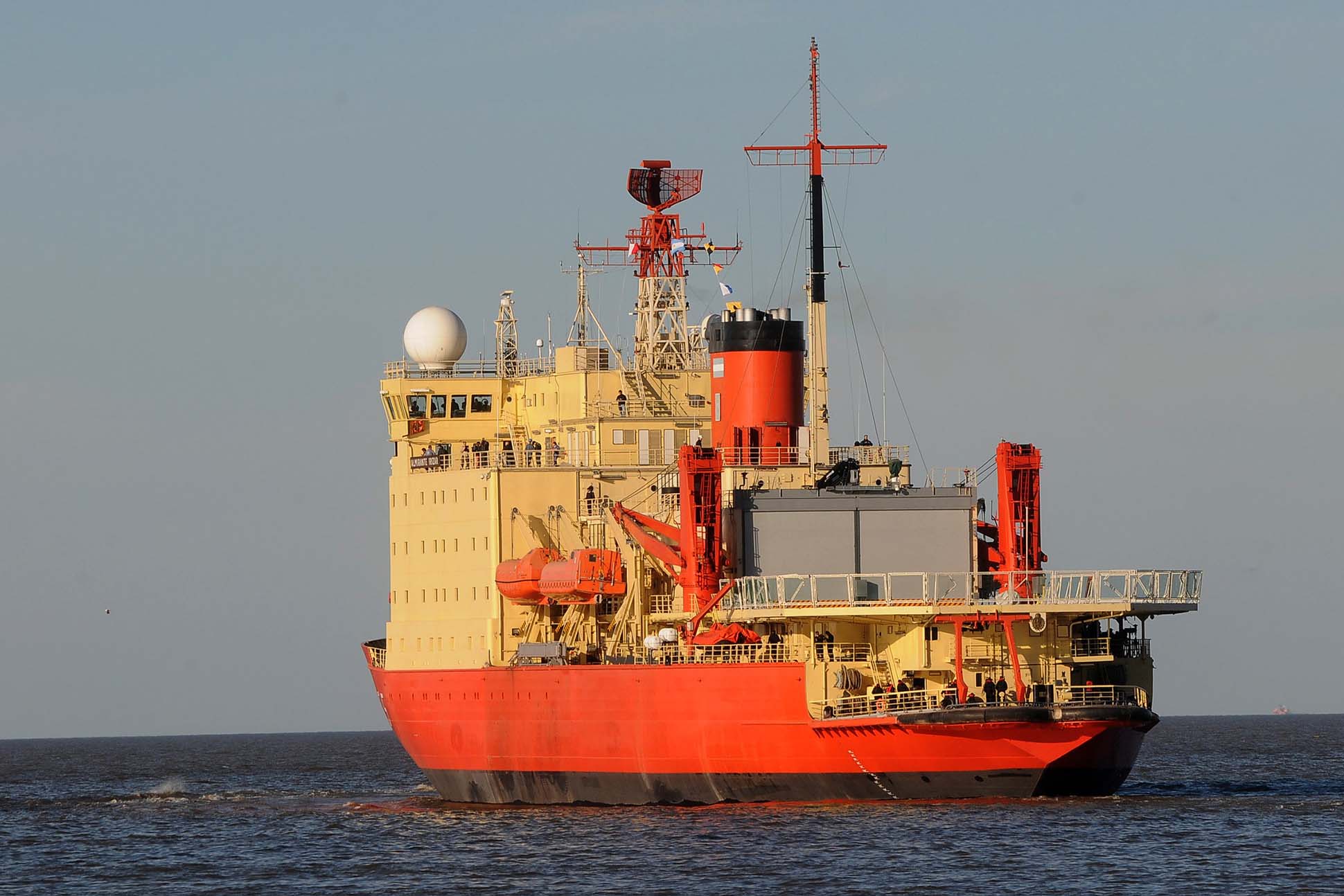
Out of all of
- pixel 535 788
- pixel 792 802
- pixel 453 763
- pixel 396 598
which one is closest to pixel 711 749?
pixel 792 802

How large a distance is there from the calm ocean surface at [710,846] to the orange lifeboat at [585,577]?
4990 mm

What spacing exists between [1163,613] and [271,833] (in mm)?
20437

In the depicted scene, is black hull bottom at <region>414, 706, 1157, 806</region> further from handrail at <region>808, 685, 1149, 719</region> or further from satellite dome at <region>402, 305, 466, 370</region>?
satellite dome at <region>402, 305, 466, 370</region>

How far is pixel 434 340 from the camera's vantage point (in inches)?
2498

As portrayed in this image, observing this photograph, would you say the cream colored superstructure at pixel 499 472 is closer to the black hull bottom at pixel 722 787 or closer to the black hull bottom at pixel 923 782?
the black hull bottom at pixel 722 787

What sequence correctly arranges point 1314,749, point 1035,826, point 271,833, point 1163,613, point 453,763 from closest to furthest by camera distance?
point 1035,826, point 1163,613, point 271,833, point 453,763, point 1314,749

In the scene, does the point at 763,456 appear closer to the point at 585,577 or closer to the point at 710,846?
the point at 585,577

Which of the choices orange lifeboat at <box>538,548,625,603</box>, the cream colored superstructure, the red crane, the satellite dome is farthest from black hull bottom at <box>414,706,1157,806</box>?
the satellite dome

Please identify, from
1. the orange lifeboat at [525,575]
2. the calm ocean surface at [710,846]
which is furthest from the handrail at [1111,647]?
the orange lifeboat at [525,575]

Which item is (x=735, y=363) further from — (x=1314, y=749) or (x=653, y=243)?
(x=1314, y=749)

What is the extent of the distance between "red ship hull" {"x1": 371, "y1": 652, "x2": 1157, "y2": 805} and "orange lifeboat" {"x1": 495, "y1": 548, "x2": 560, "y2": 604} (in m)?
1.86

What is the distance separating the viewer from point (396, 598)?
205 feet

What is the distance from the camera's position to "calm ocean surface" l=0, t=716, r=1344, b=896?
132 ft

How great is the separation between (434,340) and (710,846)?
23025mm
